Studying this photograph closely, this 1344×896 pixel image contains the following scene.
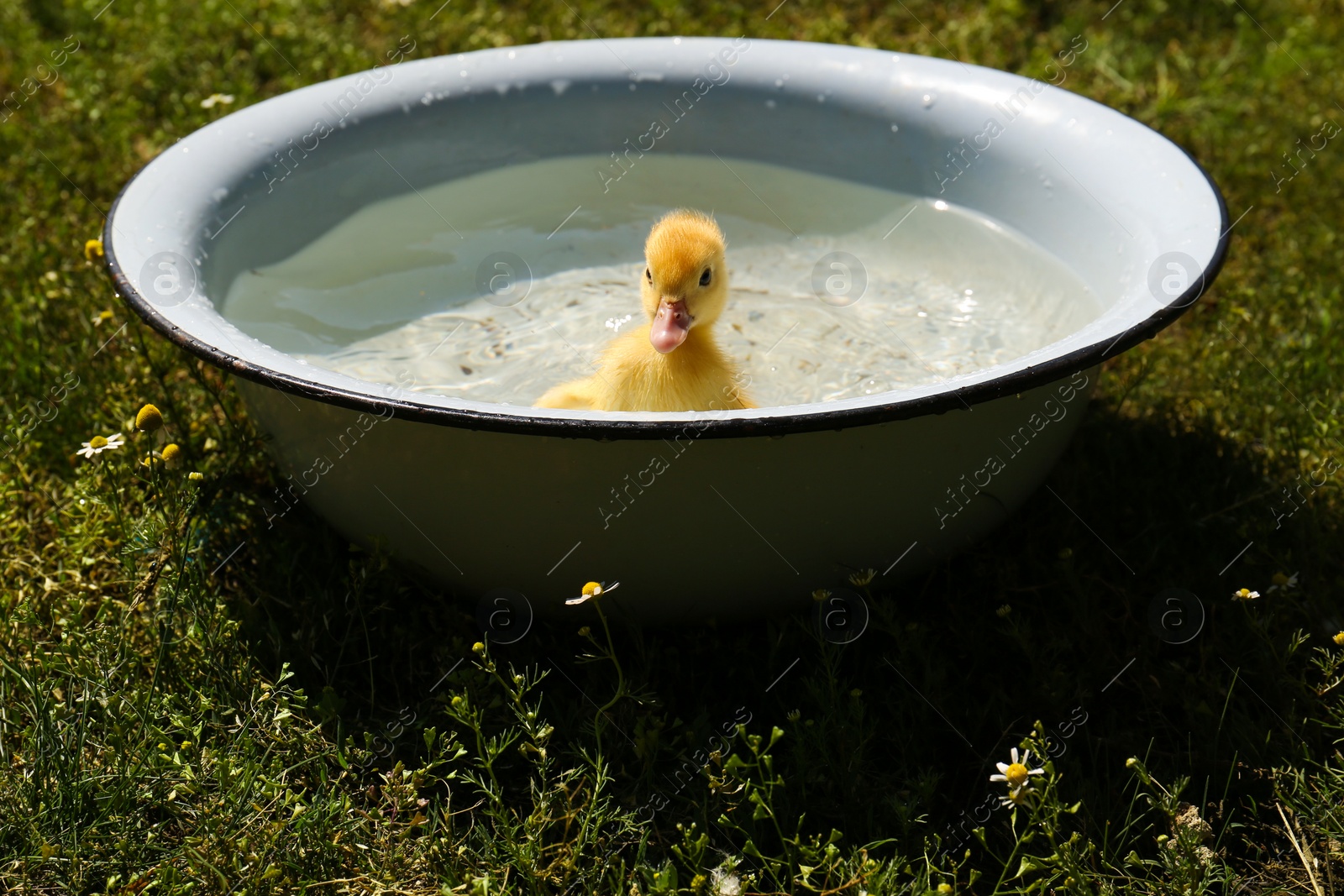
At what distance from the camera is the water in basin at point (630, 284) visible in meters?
3.40

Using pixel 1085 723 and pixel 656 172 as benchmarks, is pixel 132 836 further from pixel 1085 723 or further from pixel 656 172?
pixel 656 172

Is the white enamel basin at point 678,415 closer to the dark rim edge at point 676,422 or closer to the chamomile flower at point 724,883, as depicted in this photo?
the dark rim edge at point 676,422

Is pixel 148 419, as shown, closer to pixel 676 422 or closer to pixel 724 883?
pixel 676 422

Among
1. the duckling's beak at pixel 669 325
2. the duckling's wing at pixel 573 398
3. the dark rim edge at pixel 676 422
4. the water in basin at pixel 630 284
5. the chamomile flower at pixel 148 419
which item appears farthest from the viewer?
the water in basin at pixel 630 284

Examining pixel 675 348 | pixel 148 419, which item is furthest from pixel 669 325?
pixel 148 419

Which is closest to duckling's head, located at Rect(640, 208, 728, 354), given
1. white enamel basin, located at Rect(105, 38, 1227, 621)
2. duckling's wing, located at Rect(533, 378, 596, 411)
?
duckling's wing, located at Rect(533, 378, 596, 411)

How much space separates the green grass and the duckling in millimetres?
510

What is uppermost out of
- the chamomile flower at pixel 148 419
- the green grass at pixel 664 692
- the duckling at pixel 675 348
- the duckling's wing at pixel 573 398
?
the chamomile flower at pixel 148 419

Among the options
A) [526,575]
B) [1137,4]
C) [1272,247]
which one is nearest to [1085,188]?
[1272,247]

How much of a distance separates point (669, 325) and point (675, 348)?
0.08m

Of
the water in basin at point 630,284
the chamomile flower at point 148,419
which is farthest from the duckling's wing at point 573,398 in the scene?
the chamomile flower at point 148,419

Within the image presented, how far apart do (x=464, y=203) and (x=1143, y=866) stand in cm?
283

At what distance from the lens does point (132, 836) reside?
2.24 meters

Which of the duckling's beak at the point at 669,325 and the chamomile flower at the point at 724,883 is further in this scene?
the duckling's beak at the point at 669,325
